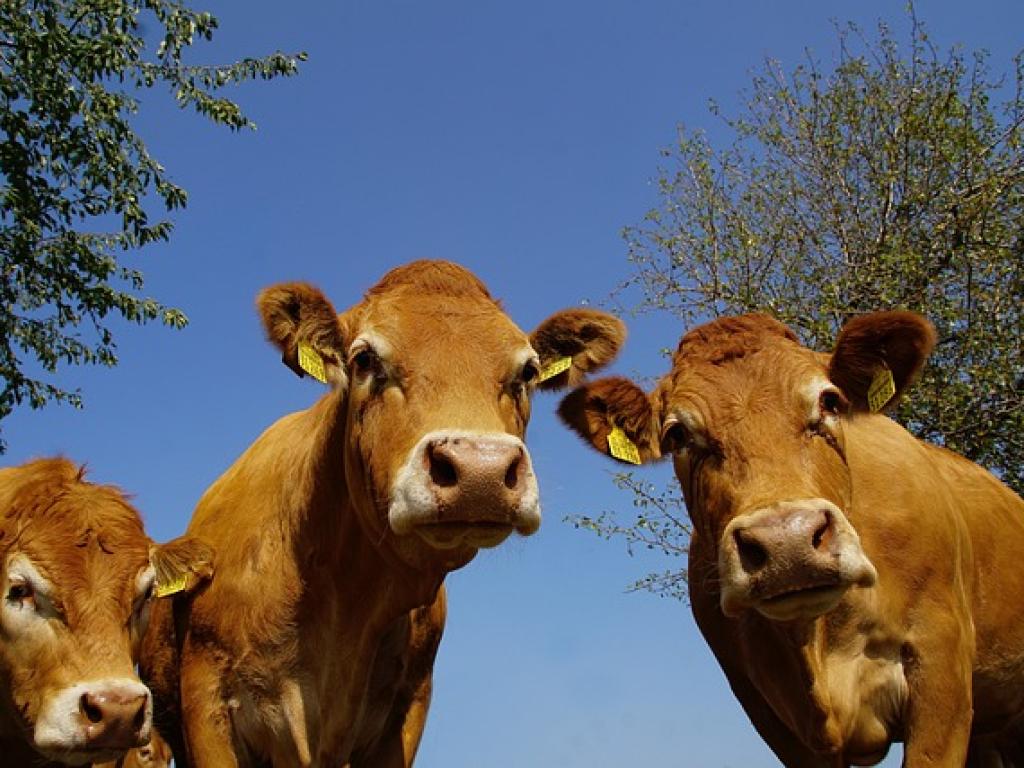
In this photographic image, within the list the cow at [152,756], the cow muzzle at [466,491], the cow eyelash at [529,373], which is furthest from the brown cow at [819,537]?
the cow at [152,756]

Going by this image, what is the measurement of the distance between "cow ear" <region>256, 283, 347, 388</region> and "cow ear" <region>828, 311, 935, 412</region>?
2.86 metres

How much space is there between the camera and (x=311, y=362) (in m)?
6.11

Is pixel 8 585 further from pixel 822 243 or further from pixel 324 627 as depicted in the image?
pixel 822 243

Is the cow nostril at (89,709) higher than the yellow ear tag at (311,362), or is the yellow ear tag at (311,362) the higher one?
the yellow ear tag at (311,362)

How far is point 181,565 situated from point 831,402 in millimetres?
3705

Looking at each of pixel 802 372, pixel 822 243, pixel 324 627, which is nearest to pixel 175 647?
pixel 324 627

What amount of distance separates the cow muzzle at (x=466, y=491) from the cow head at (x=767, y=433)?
1.10 m

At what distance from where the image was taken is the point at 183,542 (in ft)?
20.9

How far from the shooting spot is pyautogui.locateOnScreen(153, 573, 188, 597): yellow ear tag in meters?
6.29

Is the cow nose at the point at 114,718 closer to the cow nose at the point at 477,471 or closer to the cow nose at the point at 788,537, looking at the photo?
the cow nose at the point at 477,471

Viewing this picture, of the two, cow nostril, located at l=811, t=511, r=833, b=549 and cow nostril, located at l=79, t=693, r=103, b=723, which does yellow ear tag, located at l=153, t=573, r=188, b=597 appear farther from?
cow nostril, located at l=811, t=511, r=833, b=549

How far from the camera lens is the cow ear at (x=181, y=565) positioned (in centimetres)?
626

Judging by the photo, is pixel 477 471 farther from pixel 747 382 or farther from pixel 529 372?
pixel 747 382

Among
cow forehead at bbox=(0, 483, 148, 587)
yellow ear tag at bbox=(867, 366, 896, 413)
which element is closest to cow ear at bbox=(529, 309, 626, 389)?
yellow ear tag at bbox=(867, 366, 896, 413)
